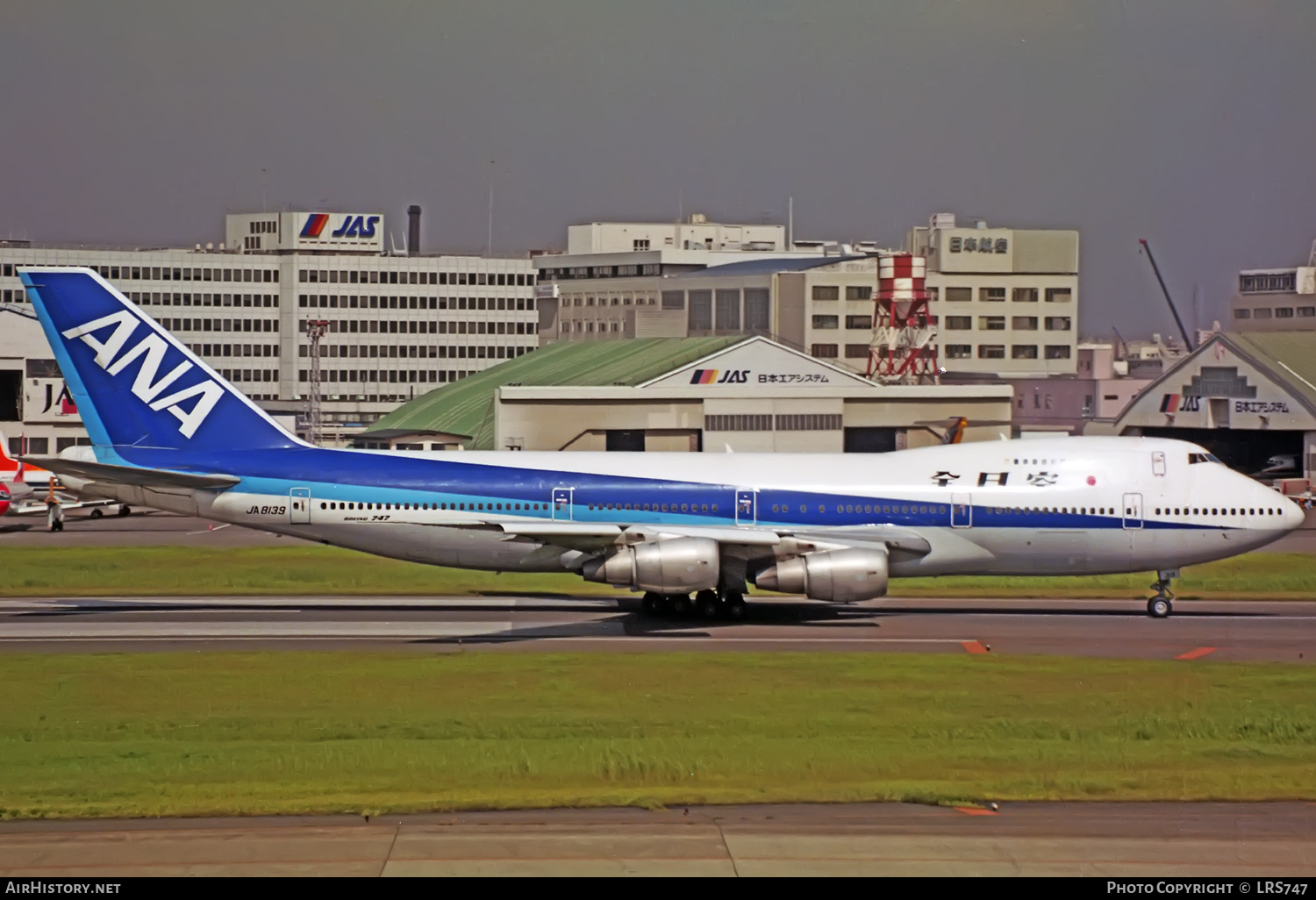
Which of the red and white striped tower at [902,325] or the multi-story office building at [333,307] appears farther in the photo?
the multi-story office building at [333,307]

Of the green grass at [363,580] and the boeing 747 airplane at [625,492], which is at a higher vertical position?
the boeing 747 airplane at [625,492]

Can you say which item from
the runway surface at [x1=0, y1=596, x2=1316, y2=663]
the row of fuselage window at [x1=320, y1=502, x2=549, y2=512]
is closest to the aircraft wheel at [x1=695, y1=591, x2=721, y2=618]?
the runway surface at [x1=0, y1=596, x2=1316, y2=663]

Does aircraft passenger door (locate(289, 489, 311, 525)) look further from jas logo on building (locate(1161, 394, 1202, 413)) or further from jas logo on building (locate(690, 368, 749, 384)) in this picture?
jas logo on building (locate(1161, 394, 1202, 413))

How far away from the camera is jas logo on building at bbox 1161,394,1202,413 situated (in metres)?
115

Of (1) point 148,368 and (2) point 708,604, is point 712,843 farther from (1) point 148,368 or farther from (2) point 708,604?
(1) point 148,368

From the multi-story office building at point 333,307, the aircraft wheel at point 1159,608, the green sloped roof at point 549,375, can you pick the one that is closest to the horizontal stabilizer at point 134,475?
the aircraft wheel at point 1159,608

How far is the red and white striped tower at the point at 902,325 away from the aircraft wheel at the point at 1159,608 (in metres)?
87.0

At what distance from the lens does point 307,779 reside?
22.2 metres

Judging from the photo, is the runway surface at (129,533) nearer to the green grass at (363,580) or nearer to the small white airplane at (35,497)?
the small white airplane at (35,497)

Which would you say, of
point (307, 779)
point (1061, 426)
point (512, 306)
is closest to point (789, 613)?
point (307, 779)

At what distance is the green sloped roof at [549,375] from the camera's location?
108 metres

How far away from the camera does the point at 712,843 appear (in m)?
18.3

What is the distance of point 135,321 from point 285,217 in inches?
→ 5762
